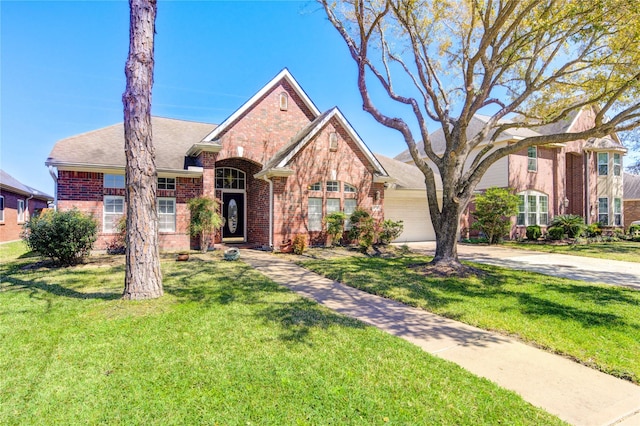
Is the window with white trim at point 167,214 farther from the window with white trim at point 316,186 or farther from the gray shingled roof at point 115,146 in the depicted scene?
the window with white trim at point 316,186

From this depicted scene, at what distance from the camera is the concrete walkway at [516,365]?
9.65ft

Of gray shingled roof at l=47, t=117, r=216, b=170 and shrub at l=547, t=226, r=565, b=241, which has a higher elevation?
gray shingled roof at l=47, t=117, r=216, b=170

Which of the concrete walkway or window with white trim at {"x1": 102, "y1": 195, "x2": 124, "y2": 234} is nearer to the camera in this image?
the concrete walkway

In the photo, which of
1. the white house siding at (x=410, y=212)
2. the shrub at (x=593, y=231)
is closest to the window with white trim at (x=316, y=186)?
the white house siding at (x=410, y=212)

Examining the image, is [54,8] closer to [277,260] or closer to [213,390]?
[277,260]

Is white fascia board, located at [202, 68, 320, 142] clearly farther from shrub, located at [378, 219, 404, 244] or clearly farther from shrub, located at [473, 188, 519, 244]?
shrub, located at [473, 188, 519, 244]

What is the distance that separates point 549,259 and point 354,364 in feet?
39.9

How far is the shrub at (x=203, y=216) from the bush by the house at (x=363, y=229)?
560 cm

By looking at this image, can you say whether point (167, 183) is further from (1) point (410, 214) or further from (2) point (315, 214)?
(1) point (410, 214)

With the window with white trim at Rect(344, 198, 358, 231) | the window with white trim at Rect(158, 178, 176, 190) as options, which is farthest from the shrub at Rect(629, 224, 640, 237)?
the window with white trim at Rect(158, 178, 176, 190)

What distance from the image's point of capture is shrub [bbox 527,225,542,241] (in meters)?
18.8

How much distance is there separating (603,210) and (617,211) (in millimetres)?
1461

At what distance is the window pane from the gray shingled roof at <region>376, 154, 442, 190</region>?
11.6ft

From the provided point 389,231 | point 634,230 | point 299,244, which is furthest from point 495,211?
point 634,230
